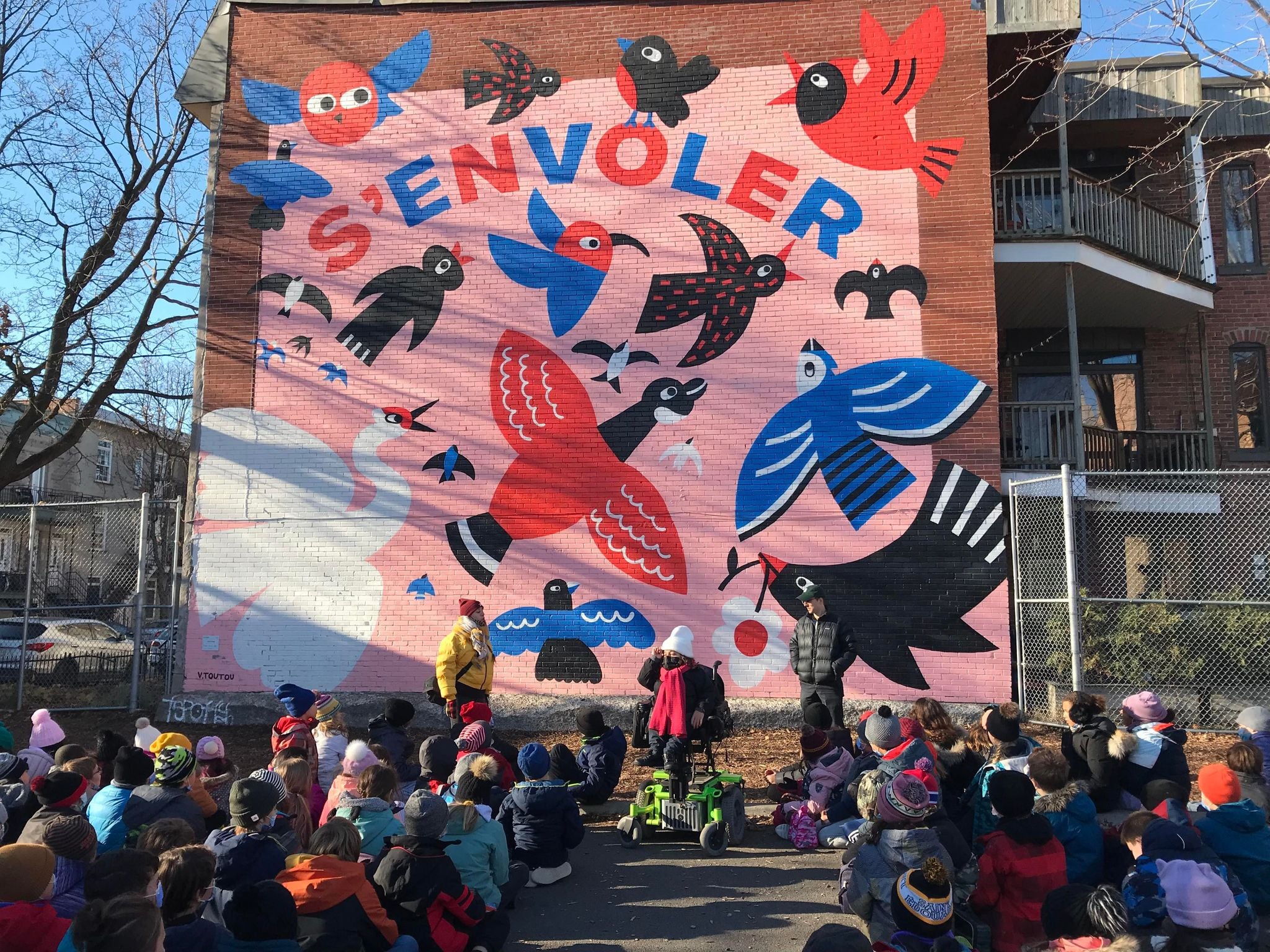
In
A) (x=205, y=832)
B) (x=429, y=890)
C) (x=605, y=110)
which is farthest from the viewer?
(x=605, y=110)

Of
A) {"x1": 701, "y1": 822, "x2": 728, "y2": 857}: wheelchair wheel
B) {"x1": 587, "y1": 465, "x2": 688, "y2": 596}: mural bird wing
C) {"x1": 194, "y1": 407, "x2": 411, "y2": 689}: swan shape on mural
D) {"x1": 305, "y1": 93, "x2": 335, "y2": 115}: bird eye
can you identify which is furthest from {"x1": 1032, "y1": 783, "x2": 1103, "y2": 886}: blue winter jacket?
{"x1": 305, "y1": 93, "x2": 335, "y2": 115}: bird eye

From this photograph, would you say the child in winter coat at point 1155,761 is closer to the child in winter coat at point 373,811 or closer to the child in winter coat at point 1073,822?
the child in winter coat at point 1073,822

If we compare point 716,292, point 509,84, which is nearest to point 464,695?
point 716,292

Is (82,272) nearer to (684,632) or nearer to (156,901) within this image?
(684,632)

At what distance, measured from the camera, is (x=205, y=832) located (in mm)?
5680

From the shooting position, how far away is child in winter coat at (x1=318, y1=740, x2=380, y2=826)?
623 centimetres

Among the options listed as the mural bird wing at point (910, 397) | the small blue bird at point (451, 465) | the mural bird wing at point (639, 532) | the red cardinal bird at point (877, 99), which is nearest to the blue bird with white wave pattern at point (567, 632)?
the mural bird wing at point (639, 532)

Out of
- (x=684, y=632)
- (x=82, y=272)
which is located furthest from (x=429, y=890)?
(x=82, y=272)

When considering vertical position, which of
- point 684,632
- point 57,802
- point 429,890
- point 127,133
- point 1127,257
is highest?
point 127,133

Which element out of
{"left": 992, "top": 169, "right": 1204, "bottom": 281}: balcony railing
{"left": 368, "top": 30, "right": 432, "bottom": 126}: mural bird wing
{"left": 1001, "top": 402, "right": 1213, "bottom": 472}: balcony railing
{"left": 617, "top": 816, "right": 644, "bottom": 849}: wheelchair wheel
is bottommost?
{"left": 617, "top": 816, "right": 644, "bottom": 849}: wheelchair wheel

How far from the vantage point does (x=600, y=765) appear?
8.40 metres

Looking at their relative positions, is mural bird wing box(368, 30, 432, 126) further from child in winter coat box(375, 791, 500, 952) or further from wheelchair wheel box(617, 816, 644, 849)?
child in winter coat box(375, 791, 500, 952)

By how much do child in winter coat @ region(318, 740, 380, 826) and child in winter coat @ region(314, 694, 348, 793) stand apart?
2.61 ft

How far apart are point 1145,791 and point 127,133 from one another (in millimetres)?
18918
